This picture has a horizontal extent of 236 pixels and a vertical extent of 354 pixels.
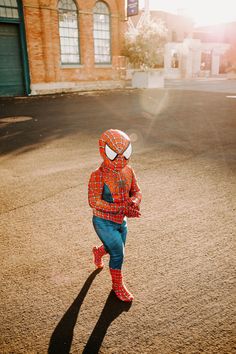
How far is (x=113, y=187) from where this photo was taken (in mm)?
2174

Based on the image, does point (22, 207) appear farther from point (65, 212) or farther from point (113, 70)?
point (113, 70)

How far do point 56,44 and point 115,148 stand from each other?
1768cm

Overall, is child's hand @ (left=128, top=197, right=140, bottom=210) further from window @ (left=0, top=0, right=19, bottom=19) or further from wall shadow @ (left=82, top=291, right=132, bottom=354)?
window @ (left=0, top=0, right=19, bottom=19)

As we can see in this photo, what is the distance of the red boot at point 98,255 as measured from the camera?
2.62 m

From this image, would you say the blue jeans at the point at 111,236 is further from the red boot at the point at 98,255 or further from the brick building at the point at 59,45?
the brick building at the point at 59,45

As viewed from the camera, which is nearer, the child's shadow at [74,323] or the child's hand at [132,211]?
the child's shadow at [74,323]

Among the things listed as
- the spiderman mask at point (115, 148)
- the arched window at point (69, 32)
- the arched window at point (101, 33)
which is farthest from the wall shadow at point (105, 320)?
the arched window at point (101, 33)

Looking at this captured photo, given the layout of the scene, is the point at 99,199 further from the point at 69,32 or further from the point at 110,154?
the point at 69,32

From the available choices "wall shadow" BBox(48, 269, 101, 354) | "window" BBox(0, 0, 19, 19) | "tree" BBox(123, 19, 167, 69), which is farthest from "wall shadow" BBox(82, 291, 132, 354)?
"tree" BBox(123, 19, 167, 69)

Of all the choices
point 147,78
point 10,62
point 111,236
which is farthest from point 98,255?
point 147,78

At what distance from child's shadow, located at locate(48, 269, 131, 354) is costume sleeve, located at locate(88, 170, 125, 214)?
0.72m

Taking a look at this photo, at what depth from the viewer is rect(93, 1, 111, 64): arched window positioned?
19.4 meters

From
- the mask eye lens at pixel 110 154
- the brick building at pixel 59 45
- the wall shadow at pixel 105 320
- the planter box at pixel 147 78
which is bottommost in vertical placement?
the wall shadow at pixel 105 320

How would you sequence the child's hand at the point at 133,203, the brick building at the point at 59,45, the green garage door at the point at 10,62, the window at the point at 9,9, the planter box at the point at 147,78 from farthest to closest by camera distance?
1. the planter box at the point at 147,78
2. the brick building at the point at 59,45
3. the green garage door at the point at 10,62
4. the window at the point at 9,9
5. the child's hand at the point at 133,203
